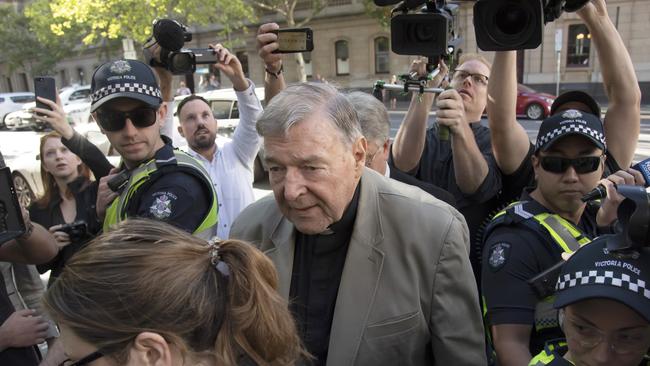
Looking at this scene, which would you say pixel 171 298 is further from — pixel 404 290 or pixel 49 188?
pixel 49 188

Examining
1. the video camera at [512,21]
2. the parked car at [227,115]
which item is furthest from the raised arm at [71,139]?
the parked car at [227,115]

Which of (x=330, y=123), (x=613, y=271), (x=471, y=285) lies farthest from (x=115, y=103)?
(x=613, y=271)

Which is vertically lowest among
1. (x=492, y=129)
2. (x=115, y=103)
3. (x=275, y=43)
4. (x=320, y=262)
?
(x=320, y=262)

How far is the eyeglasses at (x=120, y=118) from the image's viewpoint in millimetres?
2383

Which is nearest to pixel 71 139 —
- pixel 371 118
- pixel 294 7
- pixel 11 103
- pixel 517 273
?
pixel 371 118

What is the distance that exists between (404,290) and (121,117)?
59.5 inches

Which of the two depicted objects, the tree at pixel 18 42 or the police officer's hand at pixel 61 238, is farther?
the tree at pixel 18 42

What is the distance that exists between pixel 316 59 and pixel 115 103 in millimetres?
26750

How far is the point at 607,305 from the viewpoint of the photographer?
1488 mm

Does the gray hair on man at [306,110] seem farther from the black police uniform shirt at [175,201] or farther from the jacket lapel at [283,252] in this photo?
the black police uniform shirt at [175,201]

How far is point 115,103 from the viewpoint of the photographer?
7.80 feet

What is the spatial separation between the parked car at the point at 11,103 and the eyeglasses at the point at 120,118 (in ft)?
84.1

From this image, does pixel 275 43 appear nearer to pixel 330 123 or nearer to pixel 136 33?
pixel 330 123

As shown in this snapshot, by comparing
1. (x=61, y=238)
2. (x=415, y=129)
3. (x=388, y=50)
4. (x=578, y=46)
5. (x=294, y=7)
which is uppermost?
(x=294, y=7)
